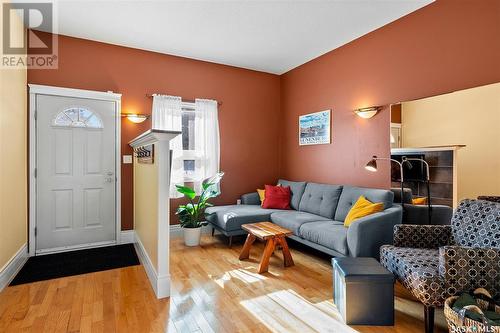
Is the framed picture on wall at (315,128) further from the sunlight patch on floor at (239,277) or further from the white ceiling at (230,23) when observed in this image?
the sunlight patch on floor at (239,277)

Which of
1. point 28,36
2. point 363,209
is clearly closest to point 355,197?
point 363,209

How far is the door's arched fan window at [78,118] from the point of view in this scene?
361 centimetres

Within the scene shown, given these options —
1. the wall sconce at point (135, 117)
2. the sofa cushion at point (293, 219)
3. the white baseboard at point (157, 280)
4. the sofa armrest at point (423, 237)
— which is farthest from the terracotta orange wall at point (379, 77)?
the white baseboard at point (157, 280)

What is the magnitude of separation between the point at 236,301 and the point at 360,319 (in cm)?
100

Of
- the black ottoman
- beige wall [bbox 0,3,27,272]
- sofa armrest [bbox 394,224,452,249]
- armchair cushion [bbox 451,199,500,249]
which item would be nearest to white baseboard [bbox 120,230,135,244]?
beige wall [bbox 0,3,27,272]

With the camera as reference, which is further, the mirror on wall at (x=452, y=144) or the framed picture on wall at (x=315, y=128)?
the framed picture on wall at (x=315, y=128)

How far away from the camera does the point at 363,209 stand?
3.06 metres

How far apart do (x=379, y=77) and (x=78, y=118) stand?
3985 millimetres

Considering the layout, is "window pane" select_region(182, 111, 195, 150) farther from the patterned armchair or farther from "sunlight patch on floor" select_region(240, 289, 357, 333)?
the patterned armchair

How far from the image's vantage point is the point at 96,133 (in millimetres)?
3809

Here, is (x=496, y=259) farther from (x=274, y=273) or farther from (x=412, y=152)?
(x=274, y=273)

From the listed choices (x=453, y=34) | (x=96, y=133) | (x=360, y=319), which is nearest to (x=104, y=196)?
(x=96, y=133)

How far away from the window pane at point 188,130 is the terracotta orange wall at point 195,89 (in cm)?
31

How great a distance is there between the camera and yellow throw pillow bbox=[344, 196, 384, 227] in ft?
9.81
